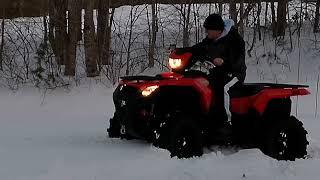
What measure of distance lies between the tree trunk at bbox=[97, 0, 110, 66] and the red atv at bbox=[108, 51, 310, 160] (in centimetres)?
659

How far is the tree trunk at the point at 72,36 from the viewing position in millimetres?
13117

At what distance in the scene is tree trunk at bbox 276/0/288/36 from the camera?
646 inches

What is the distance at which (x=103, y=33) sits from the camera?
14070mm

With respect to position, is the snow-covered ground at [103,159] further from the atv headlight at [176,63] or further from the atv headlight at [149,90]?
the atv headlight at [176,63]

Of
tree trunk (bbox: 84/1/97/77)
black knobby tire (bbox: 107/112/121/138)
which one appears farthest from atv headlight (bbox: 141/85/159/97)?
tree trunk (bbox: 84/1/97/77)

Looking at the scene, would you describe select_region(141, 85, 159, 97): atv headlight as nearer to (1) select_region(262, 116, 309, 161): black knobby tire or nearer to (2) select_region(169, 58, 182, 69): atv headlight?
(2) select_region(169, 58, 182, 69): atv headlight

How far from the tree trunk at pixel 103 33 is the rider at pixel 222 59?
6917 mm

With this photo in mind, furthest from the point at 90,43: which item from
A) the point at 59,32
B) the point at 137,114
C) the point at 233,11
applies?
the point at 137,114

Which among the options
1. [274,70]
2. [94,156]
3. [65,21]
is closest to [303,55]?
[274,70]

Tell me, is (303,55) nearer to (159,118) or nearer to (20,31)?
(20,31)

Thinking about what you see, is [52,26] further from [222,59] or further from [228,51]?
[222,59]

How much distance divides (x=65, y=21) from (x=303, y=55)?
615cm

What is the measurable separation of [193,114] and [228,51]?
85cm

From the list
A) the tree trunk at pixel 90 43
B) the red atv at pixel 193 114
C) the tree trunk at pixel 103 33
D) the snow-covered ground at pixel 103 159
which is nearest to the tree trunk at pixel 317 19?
the tree trunk at pixel 103 33
